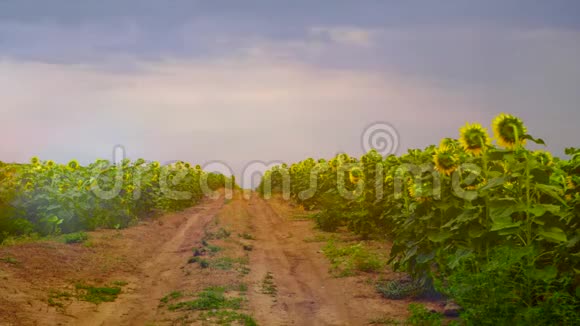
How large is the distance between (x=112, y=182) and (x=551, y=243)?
17.0 metres

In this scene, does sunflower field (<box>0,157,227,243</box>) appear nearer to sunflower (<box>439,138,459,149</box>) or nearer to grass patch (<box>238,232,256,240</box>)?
grass patch (<box>238,232,256,240</box>)

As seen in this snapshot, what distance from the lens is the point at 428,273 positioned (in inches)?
404

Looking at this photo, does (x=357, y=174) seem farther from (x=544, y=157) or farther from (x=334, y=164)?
(x=544, y=157)

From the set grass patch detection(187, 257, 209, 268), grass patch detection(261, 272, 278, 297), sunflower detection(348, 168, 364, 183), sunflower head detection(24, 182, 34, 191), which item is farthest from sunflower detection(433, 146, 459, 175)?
A: sunflower head detection(24, 182, 34, 191)

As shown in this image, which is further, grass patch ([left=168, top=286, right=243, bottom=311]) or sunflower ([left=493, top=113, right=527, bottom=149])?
grass patch ([left=168, top=286, right=243, bottom=311])

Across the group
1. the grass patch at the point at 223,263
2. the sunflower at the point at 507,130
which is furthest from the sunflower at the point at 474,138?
the grass patch at the point at 223,263

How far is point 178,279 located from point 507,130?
7.56m

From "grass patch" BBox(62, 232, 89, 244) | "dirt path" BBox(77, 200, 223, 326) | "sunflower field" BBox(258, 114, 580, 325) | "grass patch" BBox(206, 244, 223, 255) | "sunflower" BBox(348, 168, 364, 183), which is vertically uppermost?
"sunflower" BBox(348, 168, 364, 183)

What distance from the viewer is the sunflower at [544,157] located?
860 cm

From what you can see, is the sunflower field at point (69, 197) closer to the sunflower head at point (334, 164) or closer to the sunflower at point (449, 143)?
the sunflower head at point (334, 164)

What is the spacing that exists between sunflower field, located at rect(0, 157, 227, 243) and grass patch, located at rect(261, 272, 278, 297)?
306 inches

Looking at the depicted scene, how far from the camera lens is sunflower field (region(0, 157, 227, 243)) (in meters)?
18.0

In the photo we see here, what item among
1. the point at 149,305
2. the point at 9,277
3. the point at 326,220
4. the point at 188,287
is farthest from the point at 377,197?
the point at 9,277

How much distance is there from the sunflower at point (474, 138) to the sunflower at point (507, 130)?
44 centimetres
